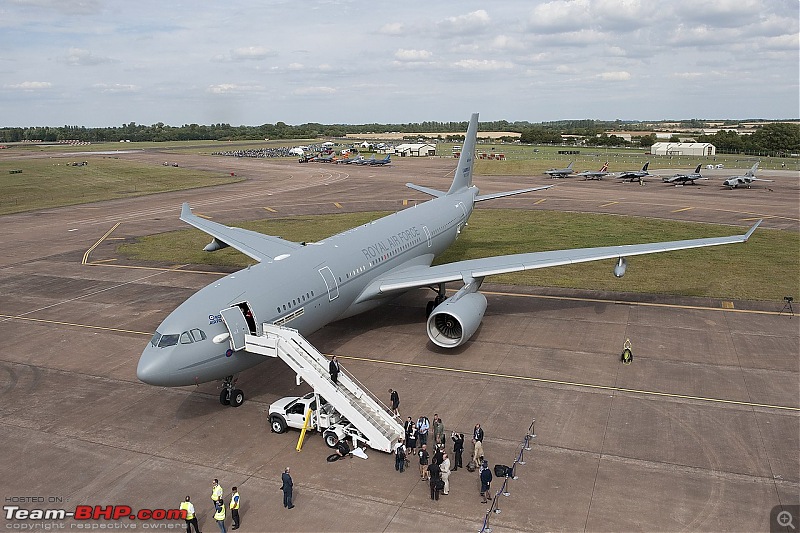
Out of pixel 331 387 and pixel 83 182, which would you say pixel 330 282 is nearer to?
pixel 331 387

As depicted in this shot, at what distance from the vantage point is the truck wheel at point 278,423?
73.5 ft

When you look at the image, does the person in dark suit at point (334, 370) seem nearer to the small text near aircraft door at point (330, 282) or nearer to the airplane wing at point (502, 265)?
the small text near aircraft door at point (330, 282)

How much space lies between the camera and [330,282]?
28219 millimetres

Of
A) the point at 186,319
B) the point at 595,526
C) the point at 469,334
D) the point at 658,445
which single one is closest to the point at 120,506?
the point at 186,319

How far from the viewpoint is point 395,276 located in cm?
3300

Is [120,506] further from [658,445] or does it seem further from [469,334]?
[658,445]

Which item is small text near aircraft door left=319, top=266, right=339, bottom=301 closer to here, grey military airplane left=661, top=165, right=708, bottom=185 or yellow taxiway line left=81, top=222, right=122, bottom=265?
yellow taxiway line left=81, top=222, right=122, bottom=265

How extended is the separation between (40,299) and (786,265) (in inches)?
2220

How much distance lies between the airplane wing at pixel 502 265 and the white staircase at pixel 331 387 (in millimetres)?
8216

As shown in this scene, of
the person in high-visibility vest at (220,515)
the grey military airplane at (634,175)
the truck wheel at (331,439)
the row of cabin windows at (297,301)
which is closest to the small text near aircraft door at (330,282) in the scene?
the row of cabin windows at (297,301)

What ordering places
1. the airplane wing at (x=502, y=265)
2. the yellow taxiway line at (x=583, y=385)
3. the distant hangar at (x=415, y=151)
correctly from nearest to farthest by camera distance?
the yellow taxiway line at (x=583, y=385)
the airplane wing at (x=502, y=265)
the distant hangar at (x=415, y=151)

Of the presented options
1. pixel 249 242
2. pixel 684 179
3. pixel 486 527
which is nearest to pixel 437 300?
pixel 249 242

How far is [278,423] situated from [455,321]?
420 inches

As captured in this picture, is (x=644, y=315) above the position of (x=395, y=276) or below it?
below
